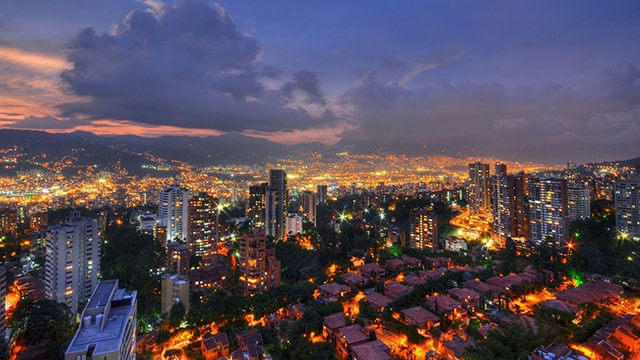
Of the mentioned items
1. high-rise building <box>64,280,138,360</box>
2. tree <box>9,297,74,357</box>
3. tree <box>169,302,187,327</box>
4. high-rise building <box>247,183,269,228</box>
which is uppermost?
high-rise building <box>247,183,269,228</box>

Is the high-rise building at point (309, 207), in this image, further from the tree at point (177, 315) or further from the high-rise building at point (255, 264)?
the tree at point (177, 315)

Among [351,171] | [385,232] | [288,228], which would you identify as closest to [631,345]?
[385,232]

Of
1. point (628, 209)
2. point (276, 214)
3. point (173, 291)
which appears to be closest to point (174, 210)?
point (276, 214)

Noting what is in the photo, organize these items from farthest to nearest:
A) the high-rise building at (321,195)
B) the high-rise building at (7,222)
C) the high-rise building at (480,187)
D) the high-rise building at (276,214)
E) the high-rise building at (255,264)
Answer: the high-rise building at (321,195)
the high-rise building at (480,187)
the high-rise building at (276,214)
the high-rise building at (7,222)
the high-rise building at (255,264)

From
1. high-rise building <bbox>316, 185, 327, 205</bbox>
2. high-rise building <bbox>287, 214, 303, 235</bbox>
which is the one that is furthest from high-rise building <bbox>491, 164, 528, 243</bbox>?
high-rise building <bbox>316, 185, 327, 205</bbox>

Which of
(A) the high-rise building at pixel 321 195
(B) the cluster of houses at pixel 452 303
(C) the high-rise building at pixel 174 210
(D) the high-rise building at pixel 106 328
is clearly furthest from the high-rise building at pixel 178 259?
(A) the high-rise building at pixel 321 195

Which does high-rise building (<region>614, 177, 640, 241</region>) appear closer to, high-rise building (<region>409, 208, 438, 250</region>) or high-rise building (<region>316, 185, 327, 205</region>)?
high-rise building (<region>409, 208, 438, 250</region>)

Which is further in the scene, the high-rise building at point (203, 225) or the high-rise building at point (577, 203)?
the high-rise building at point (577, 203)
